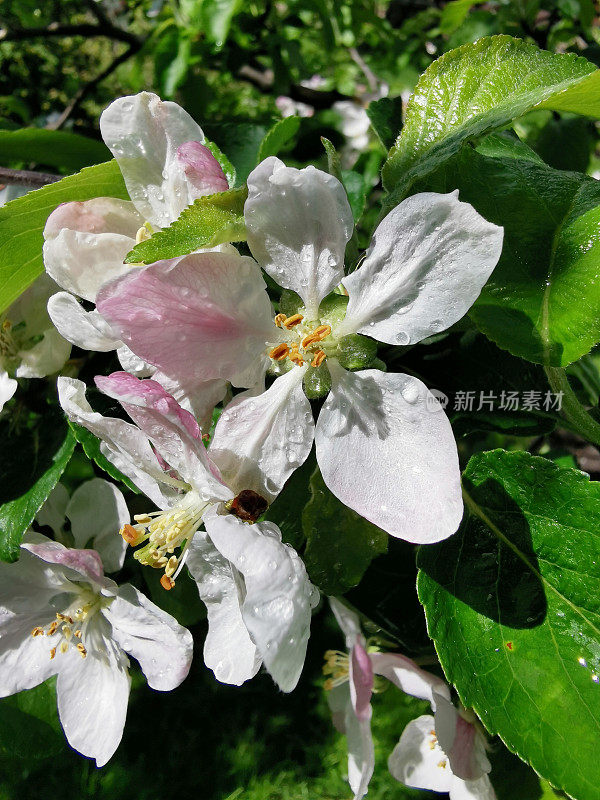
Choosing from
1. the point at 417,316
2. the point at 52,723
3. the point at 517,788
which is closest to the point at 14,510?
the point at 52,723

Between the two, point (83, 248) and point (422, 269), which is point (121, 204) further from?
point (422, 269)

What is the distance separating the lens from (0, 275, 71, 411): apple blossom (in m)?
0.71

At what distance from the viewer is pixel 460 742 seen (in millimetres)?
765

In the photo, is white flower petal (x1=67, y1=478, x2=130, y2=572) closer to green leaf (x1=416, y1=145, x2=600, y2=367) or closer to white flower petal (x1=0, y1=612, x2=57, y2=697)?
white flower petal (x1=0, y1=612, x2=57, y2=697)

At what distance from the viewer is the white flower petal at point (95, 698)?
68cm

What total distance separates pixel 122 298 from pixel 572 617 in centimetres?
42

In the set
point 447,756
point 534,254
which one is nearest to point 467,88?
point 534,254

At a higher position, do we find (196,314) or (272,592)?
(196,314)

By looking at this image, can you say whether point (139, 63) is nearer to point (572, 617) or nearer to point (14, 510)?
point (14, 510)

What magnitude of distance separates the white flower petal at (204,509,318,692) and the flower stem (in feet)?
0.95

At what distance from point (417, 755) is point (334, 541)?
52cm

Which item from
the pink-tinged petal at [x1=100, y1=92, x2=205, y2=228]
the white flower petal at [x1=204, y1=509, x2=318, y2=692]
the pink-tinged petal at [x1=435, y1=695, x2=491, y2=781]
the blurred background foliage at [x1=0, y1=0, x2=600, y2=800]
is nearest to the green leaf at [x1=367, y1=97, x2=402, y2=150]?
the blurred background foliage at [x1=0, y1=0, x2=600, y2=800]

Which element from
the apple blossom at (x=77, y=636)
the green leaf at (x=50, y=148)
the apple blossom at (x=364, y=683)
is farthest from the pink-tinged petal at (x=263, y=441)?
the green leaf at (x=50, y=148)

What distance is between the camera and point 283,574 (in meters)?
0.43
